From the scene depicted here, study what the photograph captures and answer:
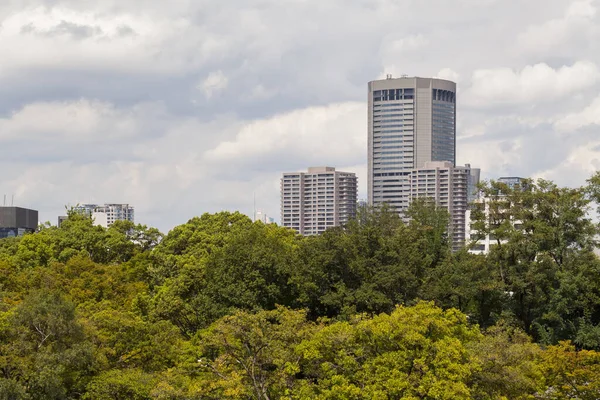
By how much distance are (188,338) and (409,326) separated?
15.8 meters

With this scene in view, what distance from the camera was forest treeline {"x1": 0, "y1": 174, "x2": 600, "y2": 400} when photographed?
1160 inches

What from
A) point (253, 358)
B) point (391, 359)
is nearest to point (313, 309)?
point (253, 358)

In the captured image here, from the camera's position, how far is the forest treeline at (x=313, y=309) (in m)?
29.5

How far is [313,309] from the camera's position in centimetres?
4122

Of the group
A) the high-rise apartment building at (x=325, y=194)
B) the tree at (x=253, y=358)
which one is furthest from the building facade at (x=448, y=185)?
the tree at (x=253, y=358)

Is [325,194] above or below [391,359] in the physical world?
above

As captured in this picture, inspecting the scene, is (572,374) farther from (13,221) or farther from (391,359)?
(13,221)

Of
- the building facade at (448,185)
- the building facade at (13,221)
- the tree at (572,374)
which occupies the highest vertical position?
the building facade at (448,185)

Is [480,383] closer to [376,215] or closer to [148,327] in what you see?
[148,327]

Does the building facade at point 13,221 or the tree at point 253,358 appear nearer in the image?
the tree at point 253,358

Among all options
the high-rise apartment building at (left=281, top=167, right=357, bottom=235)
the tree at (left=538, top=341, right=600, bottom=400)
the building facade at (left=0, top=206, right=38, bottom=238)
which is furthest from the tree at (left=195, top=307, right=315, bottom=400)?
the high-rise apartment building at (left=281, top=167, right=357, bottom=235)

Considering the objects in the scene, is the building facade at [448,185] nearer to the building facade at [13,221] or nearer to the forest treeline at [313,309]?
the building facade at [13,221]

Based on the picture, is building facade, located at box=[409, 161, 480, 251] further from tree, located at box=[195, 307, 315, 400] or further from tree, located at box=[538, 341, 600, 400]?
tree, located at box=[195, 307, 315, 400]

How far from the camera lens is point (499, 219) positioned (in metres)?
48.0
